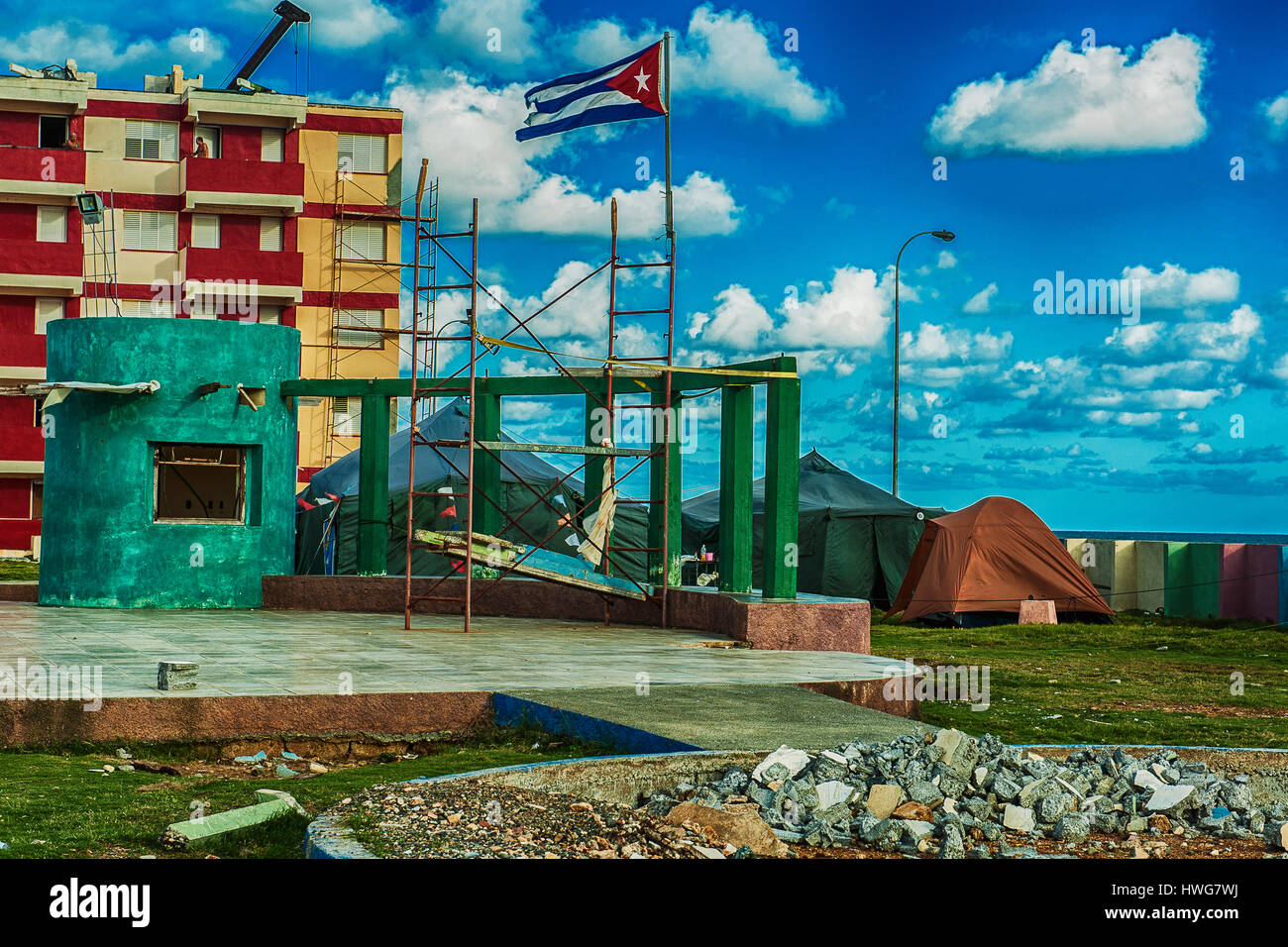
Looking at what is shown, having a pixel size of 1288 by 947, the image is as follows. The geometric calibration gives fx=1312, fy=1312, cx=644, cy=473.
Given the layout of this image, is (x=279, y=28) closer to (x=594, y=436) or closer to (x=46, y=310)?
(x=46, y=310)

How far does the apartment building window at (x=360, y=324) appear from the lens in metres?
46.1

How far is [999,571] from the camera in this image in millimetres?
24062

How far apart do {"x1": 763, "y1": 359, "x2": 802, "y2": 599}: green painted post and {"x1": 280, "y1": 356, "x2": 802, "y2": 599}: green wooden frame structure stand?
0.01m

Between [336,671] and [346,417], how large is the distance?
35.9 meters

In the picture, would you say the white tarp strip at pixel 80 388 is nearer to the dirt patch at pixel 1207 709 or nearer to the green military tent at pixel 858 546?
the dirt patch at pixel 1207 709

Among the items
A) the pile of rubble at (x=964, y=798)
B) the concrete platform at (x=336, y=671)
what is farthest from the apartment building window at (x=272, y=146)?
the pile of rubble at (x=964, y=798)

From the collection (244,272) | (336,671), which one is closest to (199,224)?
(244,272)

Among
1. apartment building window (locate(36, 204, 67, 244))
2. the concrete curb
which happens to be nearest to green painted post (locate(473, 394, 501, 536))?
the concrete curb

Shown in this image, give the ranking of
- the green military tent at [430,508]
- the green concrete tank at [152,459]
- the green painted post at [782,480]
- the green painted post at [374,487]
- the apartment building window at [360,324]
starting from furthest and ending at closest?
1. the apartment building window at [360,324]
2. the green military tent at [430,508]
3. the green painted post at [374,487]
4. the green concrete tank at [152,459]
5. the green painted post at [782,480]

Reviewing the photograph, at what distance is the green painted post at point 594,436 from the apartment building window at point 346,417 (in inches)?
1098

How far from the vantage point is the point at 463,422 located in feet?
94.2
